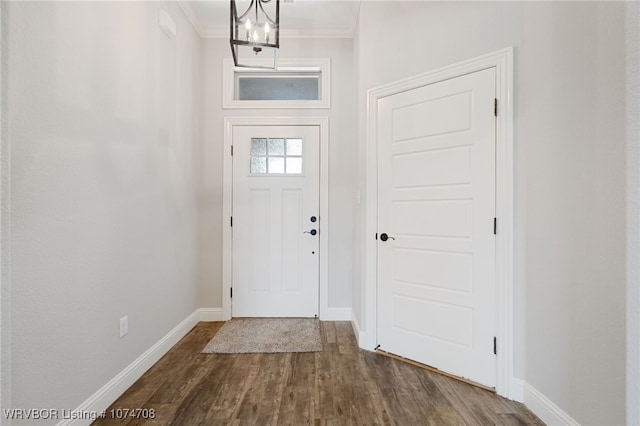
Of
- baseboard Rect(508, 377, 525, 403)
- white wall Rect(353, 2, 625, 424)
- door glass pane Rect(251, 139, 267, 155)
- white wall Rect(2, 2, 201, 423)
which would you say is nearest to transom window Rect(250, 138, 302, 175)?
door glass pane Rect(251, 139, 267, 155)

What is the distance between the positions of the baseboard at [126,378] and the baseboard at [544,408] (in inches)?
94.5

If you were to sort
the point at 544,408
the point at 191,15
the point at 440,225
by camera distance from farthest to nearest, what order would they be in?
the point at 191,15, the point at 440,225, the point at 544,408

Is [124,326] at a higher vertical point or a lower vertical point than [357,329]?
higher

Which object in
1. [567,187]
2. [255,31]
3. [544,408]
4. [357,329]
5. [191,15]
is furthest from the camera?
[191,15]

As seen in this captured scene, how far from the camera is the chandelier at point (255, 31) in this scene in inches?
69.7

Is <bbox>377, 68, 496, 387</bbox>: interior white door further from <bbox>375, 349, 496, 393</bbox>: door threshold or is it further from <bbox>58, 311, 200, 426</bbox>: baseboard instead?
<bbox>58, 311, 200, 426</bbox>: baseboard

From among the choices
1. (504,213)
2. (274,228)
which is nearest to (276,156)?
(274,228)

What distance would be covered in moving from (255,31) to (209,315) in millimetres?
2656

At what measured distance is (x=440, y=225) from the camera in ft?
7.11

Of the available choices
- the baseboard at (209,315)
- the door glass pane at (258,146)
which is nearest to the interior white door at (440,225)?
the door glass pane at (258,146)

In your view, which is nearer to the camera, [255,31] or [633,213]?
[633,213]

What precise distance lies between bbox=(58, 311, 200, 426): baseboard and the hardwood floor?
4 cm

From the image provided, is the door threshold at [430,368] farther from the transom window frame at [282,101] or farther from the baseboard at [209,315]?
the transom window frame at [282,101]

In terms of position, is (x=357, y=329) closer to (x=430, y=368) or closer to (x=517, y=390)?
(x=430, y=368)
